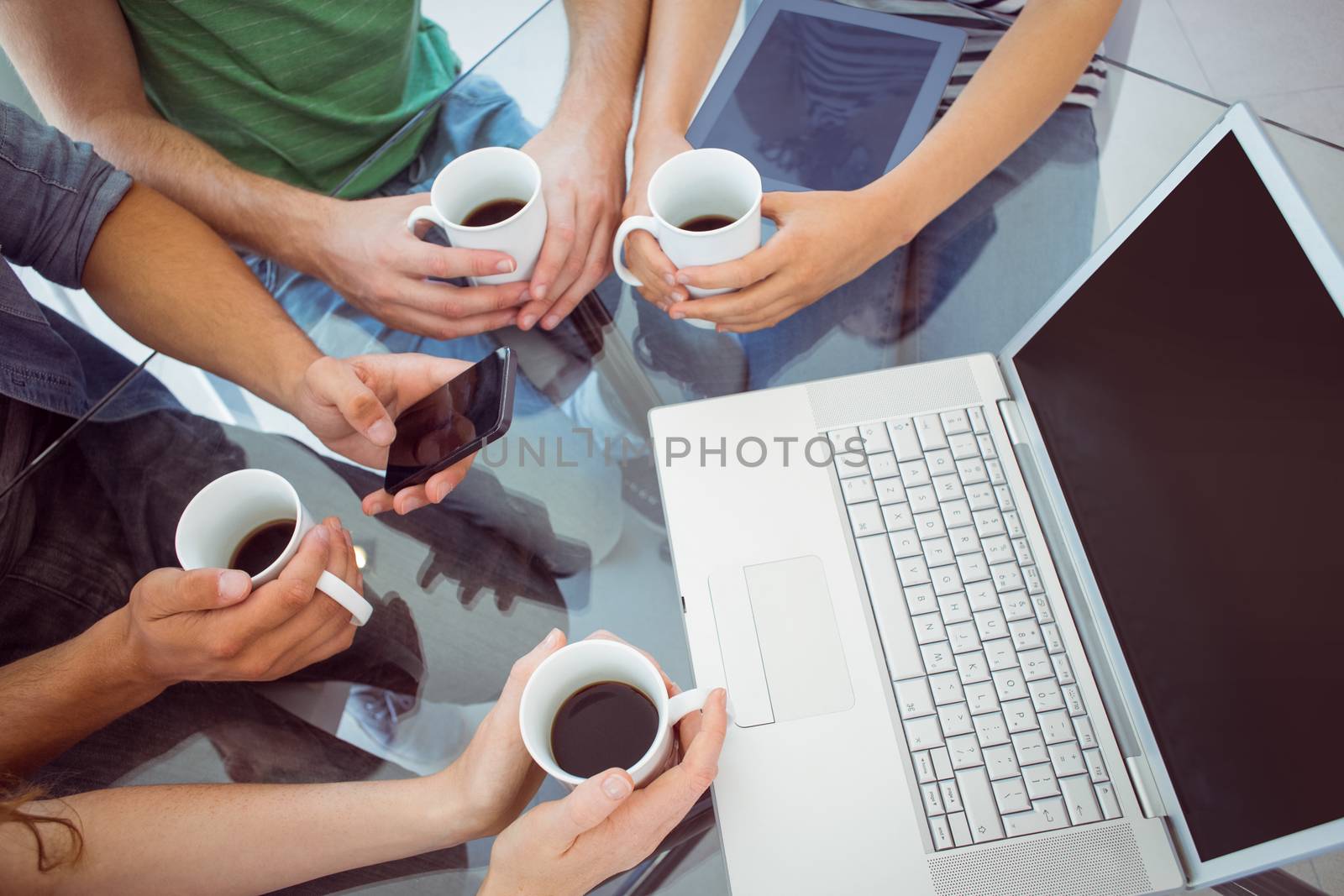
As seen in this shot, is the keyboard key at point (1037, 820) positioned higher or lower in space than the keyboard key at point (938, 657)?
lower

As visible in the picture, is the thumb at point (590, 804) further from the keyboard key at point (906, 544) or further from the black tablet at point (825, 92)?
the black tablet at point (825, 92)

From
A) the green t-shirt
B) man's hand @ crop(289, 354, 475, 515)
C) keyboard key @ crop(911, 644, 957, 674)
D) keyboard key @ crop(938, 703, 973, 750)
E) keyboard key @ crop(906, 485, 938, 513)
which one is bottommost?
keyboard key @ crop(938, 703, 973, 750)

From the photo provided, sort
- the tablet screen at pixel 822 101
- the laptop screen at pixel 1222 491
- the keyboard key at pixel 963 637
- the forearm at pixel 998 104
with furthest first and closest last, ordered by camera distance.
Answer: the tablet screen at pixel 822 101 < the forearm at pixel 998 104 < the keyboard key at pixel 963 637 < the laptop screen at pixel 1222 491

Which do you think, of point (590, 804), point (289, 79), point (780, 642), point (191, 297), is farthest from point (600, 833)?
point (289, 79)

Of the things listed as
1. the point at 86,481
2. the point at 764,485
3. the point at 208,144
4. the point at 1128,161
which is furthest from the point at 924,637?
the point at 208,144

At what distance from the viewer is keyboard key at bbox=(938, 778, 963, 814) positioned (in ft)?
2.24

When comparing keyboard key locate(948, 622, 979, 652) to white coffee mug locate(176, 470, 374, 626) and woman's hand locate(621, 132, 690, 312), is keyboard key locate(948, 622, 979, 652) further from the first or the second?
white coffee mug locate(176, 470, 374, 626)

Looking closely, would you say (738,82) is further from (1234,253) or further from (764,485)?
(1234,253)

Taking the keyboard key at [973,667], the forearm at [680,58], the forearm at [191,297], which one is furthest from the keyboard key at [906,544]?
the forearm at [191,297]

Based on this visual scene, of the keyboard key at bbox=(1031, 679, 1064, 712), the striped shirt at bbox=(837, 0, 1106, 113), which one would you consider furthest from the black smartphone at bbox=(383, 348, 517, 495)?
the striped shirt at bbox=(837, 0, 1106, 113)

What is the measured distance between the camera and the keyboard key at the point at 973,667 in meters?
0.72

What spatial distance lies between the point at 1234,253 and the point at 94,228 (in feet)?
3.89

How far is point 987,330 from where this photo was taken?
38.5 inches

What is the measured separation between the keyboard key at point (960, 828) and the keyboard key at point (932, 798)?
1 centimetres
